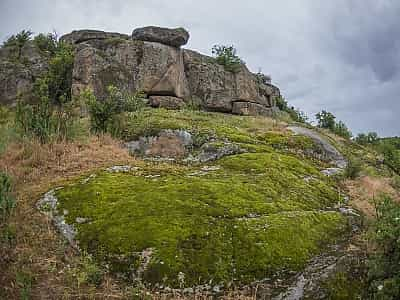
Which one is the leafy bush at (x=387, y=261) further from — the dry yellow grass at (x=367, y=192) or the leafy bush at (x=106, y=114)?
the leafy bush at (x=106, y=114)

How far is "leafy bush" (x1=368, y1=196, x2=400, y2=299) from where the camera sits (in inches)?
217

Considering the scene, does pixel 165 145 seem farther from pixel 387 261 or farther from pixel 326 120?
pixel 326 120

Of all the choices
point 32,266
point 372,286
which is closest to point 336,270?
point 372,286

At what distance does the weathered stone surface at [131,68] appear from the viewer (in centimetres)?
2325

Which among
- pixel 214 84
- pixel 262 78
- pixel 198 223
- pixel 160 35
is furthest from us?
pixel 262 78

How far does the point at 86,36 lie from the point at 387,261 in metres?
25.9

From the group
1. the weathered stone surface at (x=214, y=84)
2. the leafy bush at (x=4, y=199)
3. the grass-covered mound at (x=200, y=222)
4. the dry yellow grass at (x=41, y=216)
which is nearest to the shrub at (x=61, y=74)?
the weathered stone surface at (x=214, y=84)

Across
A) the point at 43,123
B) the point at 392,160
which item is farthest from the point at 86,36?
the point at 392,160

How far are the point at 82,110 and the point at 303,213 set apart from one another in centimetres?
1321

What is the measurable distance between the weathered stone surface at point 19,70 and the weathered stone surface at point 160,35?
6.00 meters

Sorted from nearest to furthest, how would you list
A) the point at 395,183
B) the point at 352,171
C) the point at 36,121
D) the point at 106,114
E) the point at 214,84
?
the point at 36,121 < the point at 352,171 < the point at 106,114 < the point at 395,183 < the point at 214,84

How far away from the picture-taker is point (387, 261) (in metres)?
5.93

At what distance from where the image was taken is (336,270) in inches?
266

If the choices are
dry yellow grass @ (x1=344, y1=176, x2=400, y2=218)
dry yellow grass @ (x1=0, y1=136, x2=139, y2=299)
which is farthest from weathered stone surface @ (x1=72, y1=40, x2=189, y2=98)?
dry yellow grass @ (x1=344, y1=176, x2=400, y2=218)
